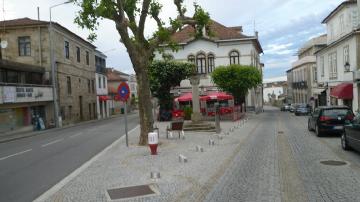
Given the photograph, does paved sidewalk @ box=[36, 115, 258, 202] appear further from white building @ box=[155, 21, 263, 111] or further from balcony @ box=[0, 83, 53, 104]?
white building @ box=[155, 21, 263, 111]

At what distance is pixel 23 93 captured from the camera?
3228cm

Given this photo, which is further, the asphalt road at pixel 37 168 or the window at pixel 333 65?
the window at pixel 333 65

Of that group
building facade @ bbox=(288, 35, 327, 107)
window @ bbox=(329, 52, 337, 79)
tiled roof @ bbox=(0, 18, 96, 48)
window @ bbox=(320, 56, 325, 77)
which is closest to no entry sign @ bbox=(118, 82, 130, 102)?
tiled roof @ bbox=(0, 18, 96, 48)

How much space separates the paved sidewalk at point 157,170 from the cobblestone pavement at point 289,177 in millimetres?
412

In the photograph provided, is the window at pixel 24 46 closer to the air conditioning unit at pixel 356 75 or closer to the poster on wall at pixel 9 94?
the poster on wall at pixel 9 94

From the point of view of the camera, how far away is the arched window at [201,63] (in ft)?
171

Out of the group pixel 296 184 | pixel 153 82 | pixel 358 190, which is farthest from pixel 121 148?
pixel 153 82

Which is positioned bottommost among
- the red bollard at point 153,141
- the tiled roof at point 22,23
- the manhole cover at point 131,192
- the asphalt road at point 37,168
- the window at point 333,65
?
the asphalt road at point 37,168

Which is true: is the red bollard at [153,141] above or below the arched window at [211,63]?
below

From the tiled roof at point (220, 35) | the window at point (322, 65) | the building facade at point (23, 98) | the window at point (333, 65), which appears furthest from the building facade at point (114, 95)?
the window at point (333, 65)

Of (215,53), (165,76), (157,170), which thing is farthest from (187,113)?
(157,170)

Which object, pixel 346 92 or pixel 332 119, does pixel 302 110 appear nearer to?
pixel 346 92

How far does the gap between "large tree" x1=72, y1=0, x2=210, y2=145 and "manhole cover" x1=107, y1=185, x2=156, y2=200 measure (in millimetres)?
7991

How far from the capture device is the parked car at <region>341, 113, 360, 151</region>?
12094mm
